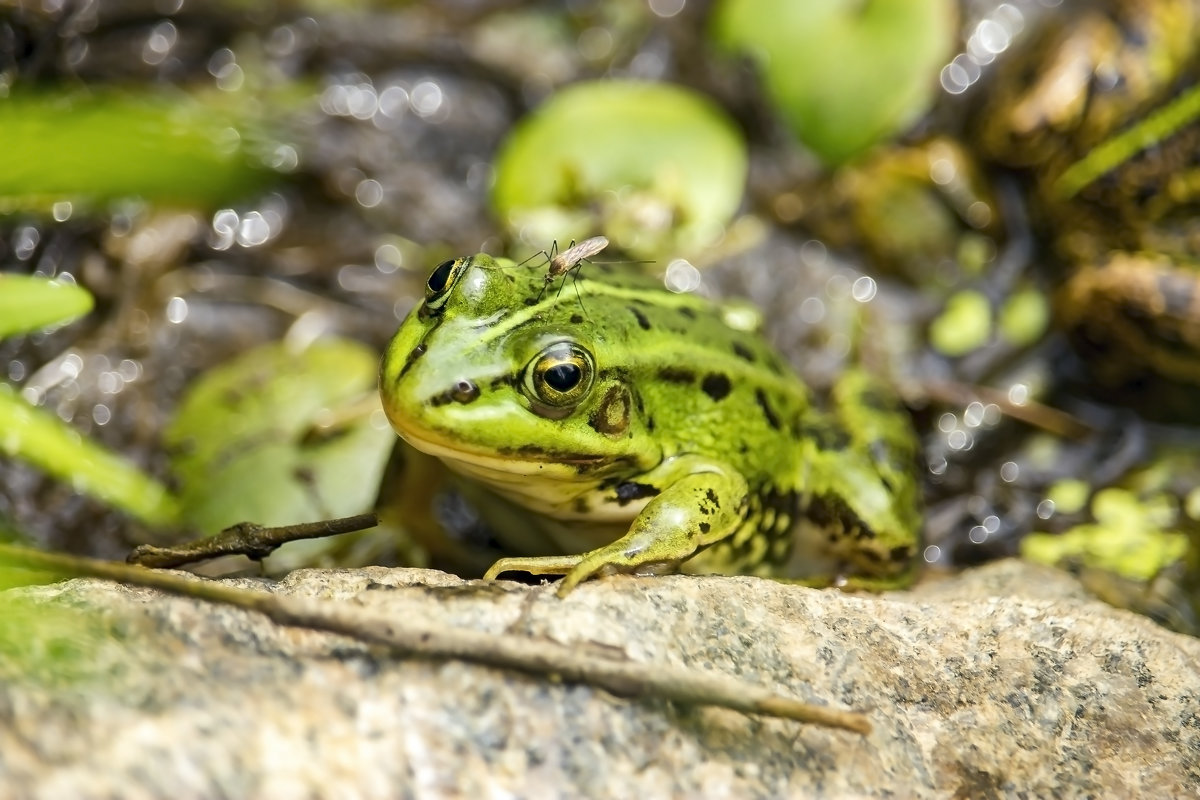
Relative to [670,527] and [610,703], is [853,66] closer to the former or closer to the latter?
[670,527]

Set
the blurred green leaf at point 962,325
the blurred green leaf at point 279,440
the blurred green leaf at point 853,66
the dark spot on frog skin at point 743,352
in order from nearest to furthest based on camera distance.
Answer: the dark spot on frog skin at point 743,352 < the blurred green leaf at point 279,440 < the blurred green leaf at point 962,325 < the blurred green leaf at point 853,66

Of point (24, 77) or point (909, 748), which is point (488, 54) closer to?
point (24, 77)

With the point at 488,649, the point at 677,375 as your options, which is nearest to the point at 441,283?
the point at 677,375

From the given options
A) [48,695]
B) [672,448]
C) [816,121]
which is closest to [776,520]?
[672,448]

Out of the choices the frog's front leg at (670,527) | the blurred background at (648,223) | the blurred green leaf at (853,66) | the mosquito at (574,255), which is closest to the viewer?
the frog's front leg at (670,527)

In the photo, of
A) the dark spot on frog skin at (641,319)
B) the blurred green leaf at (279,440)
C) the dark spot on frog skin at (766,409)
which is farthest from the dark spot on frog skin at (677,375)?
the blurred green leaf at (279,440)

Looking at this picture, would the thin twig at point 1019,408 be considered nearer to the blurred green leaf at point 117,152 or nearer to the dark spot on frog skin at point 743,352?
the dark spot on frog skin at point 743,352

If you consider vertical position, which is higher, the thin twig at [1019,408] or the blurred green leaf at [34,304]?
the blurred green leaf at [34,304]
